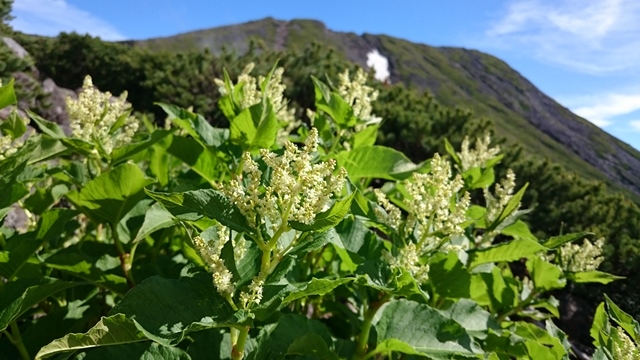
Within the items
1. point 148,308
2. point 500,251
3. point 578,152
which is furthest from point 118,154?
point 578,152

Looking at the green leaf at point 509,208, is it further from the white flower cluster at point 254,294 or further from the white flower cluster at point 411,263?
the white flower cluster at point 254,294

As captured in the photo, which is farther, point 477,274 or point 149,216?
point 477,274

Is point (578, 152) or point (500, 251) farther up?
point (578, 152)

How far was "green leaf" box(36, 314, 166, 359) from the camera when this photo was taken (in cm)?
Result: 171

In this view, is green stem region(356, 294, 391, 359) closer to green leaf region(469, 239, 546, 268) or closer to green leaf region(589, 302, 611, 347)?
green leaf region(469, 239, 546, 268)

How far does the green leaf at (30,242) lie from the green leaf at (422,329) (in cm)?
191

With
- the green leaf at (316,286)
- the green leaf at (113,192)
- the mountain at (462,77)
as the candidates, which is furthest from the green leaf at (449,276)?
the mountain at (462,77)

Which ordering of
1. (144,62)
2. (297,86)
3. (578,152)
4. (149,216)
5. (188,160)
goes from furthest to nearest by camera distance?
(578,152) → (144,62) → (297,86) → (188,160) → (149,216)

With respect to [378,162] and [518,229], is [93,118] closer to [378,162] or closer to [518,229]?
[378,162]

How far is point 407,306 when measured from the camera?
273 centimetres

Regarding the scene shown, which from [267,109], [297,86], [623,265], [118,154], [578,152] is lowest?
[623,265]

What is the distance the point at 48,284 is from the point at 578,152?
96.9m

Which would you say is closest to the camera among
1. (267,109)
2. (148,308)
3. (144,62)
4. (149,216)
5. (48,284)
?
(148,308)

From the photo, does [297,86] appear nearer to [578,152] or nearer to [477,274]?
[477,274]
